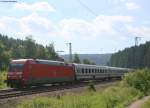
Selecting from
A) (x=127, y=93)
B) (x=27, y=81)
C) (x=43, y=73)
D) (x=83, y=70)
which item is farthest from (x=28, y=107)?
(x=83, y=70)

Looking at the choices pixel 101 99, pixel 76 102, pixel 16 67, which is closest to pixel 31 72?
pixel 16 67

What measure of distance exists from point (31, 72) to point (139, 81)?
10065 millimetres

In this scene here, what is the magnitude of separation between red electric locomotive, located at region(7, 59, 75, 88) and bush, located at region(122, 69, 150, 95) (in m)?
7.26

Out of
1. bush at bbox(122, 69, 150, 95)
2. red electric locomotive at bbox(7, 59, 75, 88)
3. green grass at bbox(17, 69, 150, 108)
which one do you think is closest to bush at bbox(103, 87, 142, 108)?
green grass at bbox(17, 69, 150, 108)

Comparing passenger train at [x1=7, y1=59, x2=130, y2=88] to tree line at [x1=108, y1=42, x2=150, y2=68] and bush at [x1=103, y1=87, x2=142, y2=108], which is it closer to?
bush at [x1=103, y1=87, x2=142, y2=108]

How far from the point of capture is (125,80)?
43812 mm

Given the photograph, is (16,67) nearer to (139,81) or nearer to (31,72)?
(31,72)

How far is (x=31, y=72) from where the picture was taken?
132ft

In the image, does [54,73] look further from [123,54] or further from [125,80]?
[123,54]

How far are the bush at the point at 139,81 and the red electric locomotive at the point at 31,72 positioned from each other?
23.8 feet

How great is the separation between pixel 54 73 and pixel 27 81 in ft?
22.5

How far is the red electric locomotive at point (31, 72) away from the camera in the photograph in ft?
Answer: 129

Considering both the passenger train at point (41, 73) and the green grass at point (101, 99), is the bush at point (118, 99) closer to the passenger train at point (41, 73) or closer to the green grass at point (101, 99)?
the green grass at point (101, 99)

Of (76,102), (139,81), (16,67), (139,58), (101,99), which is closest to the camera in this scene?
(76,102)
